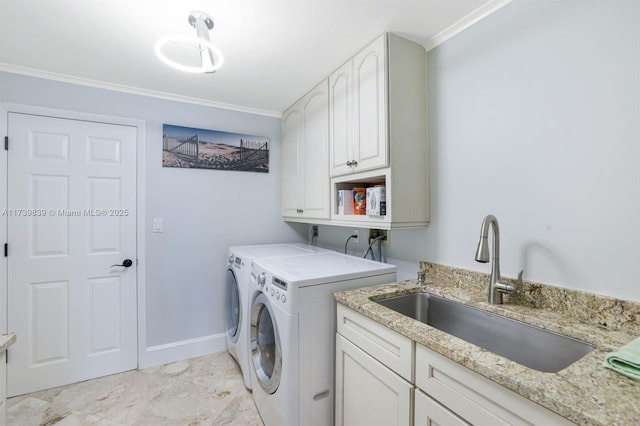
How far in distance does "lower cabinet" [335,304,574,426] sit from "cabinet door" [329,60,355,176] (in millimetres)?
954

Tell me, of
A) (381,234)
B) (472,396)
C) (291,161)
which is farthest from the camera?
(291,161)

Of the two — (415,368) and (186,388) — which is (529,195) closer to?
(415,368)

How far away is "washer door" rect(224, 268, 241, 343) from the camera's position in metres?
2.23

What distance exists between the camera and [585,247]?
1112 mm

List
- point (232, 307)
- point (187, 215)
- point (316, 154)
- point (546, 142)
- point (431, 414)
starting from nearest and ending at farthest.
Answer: point (431, 414), point (546, 142), point (316, 154), point (232, 307), point (187, 215)

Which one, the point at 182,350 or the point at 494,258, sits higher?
the point at 494,258

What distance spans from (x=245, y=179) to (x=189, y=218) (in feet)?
2.04

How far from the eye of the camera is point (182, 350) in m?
2.47

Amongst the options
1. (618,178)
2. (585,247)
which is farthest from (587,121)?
(585,247)

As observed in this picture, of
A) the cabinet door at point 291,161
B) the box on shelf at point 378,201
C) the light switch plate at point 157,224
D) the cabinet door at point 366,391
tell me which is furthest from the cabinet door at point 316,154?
the light switch plate at point 157,224

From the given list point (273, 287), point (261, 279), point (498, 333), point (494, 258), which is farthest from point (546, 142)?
point (261, 279)

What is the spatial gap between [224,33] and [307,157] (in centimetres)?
106

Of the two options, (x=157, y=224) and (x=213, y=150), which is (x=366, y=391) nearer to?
(x=157, y=224)

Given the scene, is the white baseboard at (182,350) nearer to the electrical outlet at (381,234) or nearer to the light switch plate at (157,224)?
the light switch plate at (157,224)
